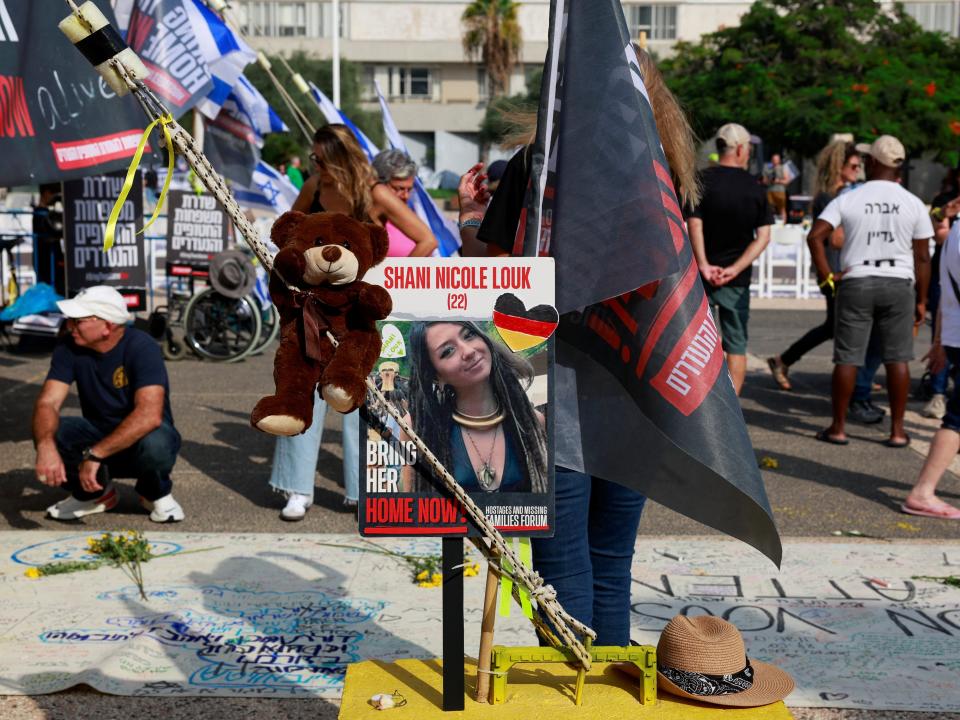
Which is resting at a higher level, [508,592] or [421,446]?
[421,446]

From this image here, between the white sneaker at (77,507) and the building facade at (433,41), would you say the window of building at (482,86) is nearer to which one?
the building facade at (433,41)

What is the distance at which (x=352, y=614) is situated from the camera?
4625 mm

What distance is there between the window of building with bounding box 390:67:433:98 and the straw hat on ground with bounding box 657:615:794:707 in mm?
59622

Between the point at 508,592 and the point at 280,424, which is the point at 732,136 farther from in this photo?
the point at 280,424

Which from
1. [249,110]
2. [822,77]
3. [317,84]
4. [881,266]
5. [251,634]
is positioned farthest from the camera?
[317,84]

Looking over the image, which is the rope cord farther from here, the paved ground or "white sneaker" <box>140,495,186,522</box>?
"white sneaker" <box>140,495,186,522</box>

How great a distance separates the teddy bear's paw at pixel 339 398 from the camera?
262 cm

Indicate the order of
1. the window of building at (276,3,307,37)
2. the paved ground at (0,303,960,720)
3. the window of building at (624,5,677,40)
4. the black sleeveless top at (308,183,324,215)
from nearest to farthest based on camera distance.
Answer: the paved ground at (0,303,960,720), the black sleeveless top at (308,183,324,215), the window of building at (624,5,677,40), the window of building at (276,3,307,37)

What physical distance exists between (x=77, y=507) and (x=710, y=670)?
3920 mm

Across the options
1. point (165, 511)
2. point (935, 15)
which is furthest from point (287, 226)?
point (935, 15)

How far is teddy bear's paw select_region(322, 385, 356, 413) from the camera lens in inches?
103

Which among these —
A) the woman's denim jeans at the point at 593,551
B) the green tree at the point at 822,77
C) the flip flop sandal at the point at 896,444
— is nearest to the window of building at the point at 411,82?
the green tree at the point at 822,77

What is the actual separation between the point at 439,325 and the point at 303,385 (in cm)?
35

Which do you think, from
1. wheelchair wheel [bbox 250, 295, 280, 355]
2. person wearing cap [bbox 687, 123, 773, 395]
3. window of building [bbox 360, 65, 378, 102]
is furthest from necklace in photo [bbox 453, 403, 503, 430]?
window of building [bbox 360, 65, 378, 102]
